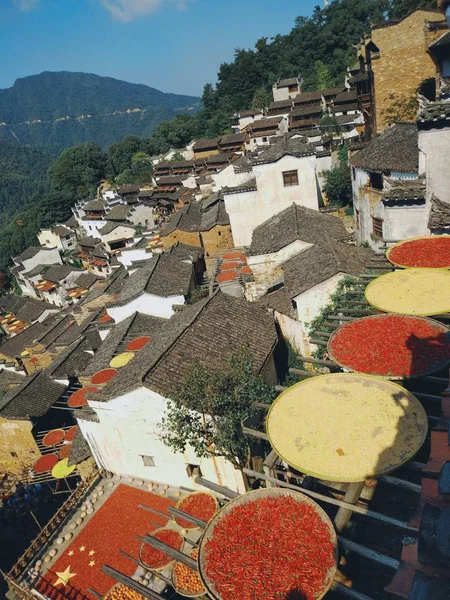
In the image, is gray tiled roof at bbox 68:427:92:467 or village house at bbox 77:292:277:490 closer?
village house at bbox 77:292:277:490

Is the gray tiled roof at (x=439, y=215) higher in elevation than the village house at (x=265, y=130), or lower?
lower

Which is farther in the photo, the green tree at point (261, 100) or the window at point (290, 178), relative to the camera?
the green tree at point (261, 100)

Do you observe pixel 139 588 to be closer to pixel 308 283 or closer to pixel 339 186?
pixel 308 283

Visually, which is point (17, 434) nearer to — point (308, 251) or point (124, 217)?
point (308, 251)

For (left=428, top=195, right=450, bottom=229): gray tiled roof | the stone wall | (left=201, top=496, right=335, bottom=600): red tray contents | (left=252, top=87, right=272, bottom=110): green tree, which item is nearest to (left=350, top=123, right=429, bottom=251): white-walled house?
(left=428, top=195, right=450, bottom=229): gray tiled roof

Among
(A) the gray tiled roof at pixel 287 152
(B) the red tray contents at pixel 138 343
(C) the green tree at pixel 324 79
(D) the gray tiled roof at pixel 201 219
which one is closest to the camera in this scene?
(B) the red tray contents at pixel 138 343

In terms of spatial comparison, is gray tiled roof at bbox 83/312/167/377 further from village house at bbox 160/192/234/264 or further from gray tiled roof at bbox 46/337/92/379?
village house at bbox 160/192/234/264

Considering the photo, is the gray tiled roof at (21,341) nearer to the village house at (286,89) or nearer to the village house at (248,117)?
the village house at (248,117)

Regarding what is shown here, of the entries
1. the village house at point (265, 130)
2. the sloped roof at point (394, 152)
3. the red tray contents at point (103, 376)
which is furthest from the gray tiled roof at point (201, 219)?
the village house at point (265, 130)
